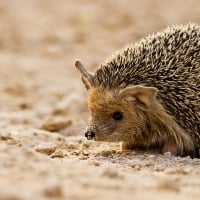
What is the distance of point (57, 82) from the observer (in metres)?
13.9

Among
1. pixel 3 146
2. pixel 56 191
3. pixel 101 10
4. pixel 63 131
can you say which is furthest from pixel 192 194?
pixel 101 10

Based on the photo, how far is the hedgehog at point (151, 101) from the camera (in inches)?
324

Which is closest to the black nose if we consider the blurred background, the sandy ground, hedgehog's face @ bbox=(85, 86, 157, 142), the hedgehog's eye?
hedgehog's face @ bbox=(85, 86, 157, 142)

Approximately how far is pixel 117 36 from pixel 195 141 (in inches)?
360

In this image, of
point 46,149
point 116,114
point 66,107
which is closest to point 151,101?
point 116,114

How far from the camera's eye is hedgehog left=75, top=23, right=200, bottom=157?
8242mm

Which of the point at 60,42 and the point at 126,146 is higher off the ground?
the point at 60,42

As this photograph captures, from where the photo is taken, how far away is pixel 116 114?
27.2 ft

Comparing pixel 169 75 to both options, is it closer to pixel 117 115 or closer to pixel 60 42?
pixel 117 115

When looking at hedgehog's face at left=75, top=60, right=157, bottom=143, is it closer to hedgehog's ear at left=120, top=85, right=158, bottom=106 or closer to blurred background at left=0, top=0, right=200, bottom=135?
hedgehog's ear at left=120, top=85, right=158, bottom=106

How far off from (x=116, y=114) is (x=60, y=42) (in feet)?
29.4

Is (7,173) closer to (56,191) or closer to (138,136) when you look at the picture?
(56,191)

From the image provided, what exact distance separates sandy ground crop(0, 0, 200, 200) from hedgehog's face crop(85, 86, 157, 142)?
253 mm

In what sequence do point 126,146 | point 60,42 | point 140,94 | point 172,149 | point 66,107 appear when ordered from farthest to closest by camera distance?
point 60,42, point 66,107, point 126,146, point 172,149, point 140,94
